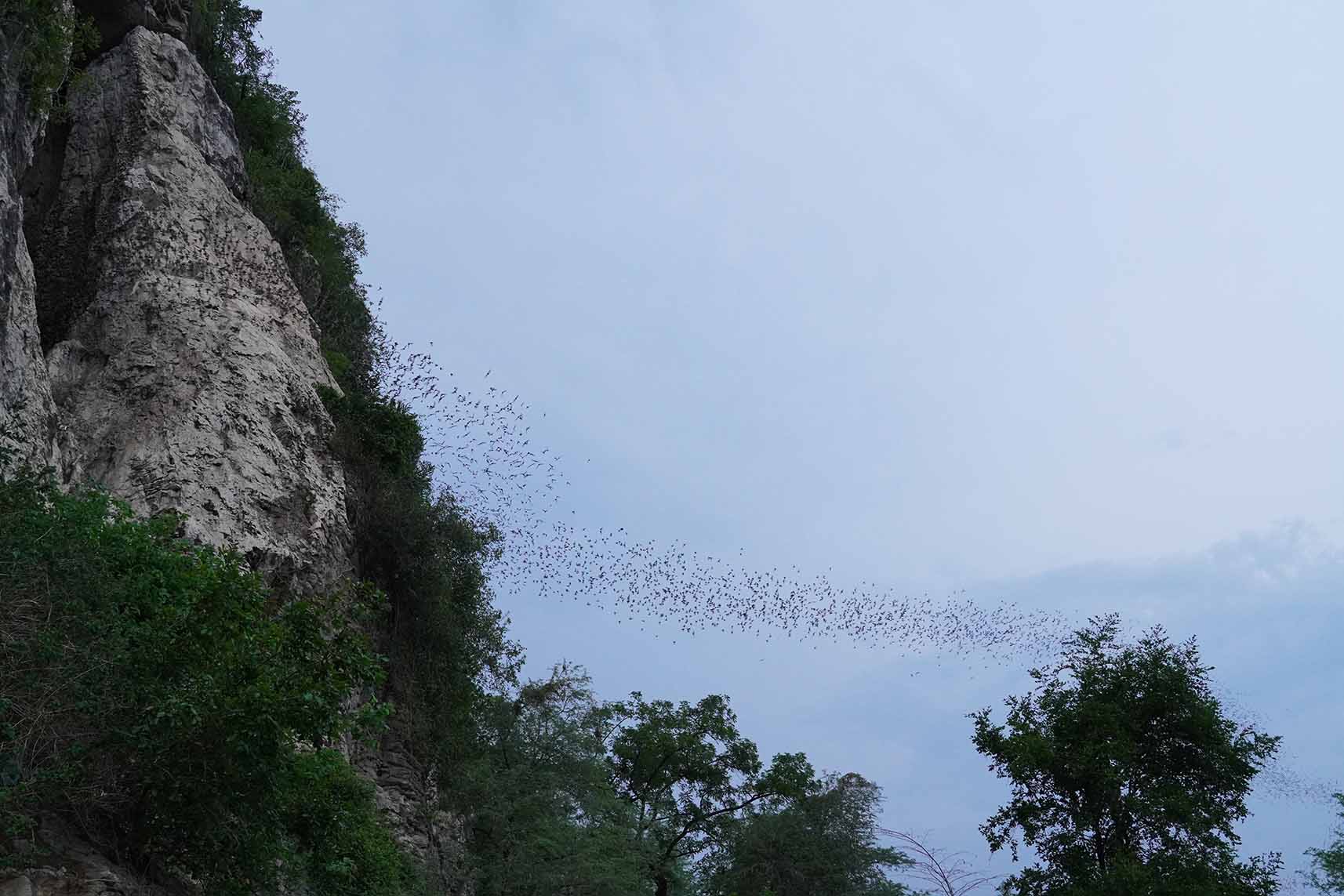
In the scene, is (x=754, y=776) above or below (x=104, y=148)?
below

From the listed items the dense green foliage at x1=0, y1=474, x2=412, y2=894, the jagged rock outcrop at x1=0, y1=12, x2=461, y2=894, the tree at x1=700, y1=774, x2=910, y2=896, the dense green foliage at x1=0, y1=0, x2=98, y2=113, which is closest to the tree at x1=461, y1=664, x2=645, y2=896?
the jagged rock outcrop at x1=0, y1=12, x2=461, y2=894

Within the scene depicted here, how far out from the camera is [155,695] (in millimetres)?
9992

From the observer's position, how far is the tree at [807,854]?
123 feet

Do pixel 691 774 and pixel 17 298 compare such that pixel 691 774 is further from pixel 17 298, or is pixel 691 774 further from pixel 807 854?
pixel 17 298

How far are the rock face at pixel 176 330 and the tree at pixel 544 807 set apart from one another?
8998 mm

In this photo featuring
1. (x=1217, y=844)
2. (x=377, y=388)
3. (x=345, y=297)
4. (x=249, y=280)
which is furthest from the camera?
(x=345, y=297)

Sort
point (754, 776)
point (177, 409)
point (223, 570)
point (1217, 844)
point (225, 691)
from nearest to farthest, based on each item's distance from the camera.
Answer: point (225, 691) < point (223, 570) < point (177, 409) < point (1217, 844) < point (754, 776)

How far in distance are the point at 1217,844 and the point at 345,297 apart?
Answer: 22.7 meters

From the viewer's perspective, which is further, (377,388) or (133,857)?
(377,388)

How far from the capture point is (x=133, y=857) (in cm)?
1077

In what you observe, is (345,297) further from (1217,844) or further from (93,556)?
(1217,844)

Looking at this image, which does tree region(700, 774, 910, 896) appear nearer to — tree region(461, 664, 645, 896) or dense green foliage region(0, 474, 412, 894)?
tree region(461, 664, 645, 896)

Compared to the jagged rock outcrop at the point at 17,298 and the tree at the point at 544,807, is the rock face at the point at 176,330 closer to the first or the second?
the jagged rock outcrop at the point at 17,298

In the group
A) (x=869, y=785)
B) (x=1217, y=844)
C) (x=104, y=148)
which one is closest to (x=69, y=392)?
(x=104, y=148)
